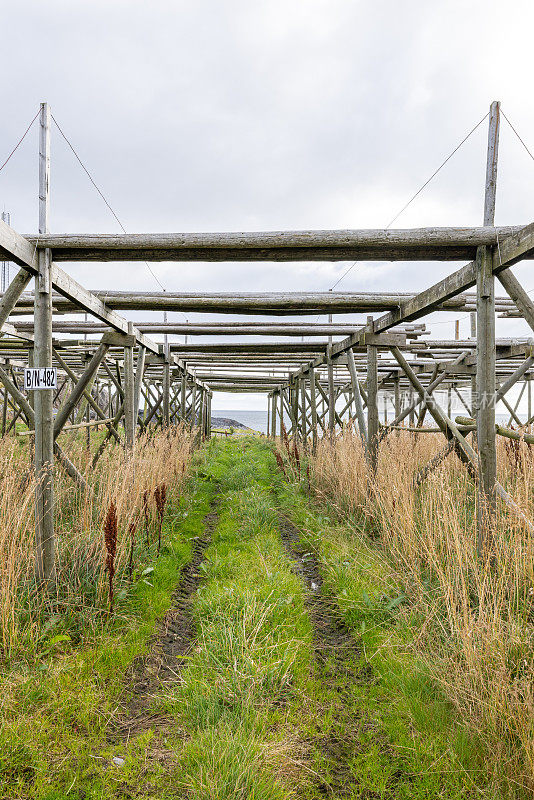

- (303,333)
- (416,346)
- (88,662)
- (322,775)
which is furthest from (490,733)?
(416,346)

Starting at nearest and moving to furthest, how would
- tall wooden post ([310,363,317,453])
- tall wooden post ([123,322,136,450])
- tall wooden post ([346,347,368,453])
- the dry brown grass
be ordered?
1. the dry brown grass
2. tall wooden post ([123,322,136,450])
3. tall wooden post ([346,347,368,453])
4. tall wooden post ([310,363,317,453])

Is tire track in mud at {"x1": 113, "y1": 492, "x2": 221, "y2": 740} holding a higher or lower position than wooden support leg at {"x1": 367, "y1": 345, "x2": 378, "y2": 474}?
lower

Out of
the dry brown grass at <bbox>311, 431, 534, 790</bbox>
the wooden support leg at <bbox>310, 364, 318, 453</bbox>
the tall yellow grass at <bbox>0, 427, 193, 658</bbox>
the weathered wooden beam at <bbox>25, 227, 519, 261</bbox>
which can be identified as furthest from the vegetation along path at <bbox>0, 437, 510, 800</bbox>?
the wooden support leg at <bbox>310, 364, 318, 453</bbox>

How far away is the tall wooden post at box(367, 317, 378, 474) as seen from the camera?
6.66 m

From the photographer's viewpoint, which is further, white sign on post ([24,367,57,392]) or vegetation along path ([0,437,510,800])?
white sign on post ([24,367,57,392])

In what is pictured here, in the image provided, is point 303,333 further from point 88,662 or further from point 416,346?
point 88,662

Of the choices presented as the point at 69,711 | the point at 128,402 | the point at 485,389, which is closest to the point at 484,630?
the point at 485,389

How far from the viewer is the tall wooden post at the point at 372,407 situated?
6.66 metres

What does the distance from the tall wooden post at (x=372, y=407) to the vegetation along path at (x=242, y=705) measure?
8.28 ft

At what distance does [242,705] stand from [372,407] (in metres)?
4.77

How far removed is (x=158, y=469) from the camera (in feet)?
21.7

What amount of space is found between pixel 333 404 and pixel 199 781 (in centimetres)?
845

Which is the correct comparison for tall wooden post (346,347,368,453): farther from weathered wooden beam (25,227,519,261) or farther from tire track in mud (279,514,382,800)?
weathered wooden beam (25,227,519,261)

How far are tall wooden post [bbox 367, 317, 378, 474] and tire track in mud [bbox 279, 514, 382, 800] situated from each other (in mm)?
2373
